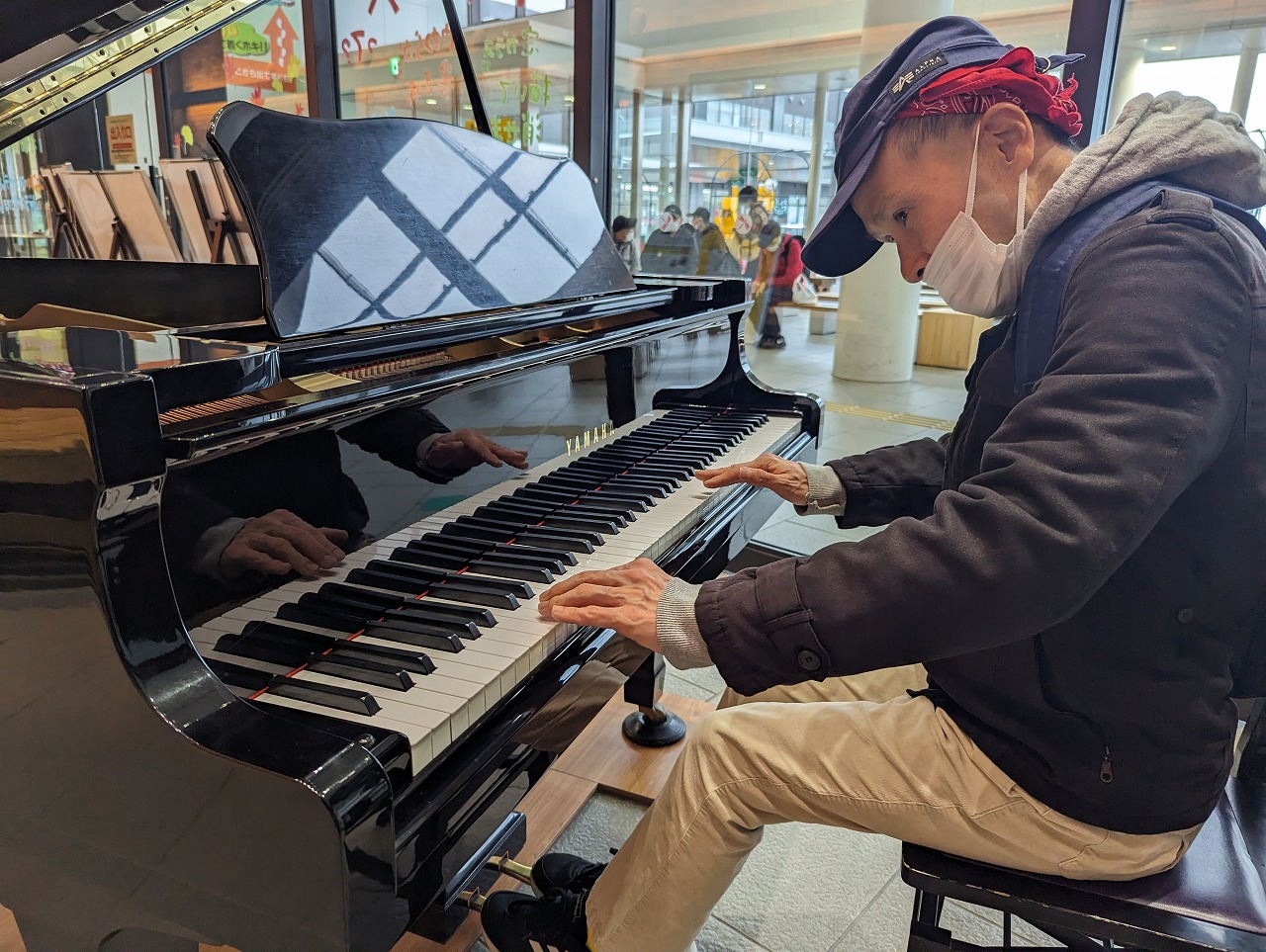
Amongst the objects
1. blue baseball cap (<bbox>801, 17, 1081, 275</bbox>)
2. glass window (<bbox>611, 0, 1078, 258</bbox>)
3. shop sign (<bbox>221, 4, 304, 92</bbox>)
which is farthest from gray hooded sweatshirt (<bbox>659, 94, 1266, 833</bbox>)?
shop sign (<bbox>221, 4, 304, 92</bbox>)

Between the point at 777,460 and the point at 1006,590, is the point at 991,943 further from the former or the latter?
the point at 1006,590

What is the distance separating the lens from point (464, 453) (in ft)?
4.87

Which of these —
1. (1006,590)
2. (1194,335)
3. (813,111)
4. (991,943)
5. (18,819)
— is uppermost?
(813,111)

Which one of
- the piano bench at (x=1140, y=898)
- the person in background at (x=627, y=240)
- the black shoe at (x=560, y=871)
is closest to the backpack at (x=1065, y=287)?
the piano bench at (x=1140, y=898)

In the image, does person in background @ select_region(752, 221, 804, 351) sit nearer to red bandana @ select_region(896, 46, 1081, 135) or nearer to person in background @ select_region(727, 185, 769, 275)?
person in background @ select_region(727, 185, 769, 275)

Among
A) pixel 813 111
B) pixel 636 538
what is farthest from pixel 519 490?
pixel 813 111

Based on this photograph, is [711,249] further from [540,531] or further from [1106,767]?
[1106,767]

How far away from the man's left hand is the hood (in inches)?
25.2

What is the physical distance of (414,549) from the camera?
135 centimetres

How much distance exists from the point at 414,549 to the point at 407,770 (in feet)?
1.56

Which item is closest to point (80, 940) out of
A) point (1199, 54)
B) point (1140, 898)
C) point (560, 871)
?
point (560, 871)

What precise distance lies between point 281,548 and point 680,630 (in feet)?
1.77

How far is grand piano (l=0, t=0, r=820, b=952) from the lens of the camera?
0.87 m

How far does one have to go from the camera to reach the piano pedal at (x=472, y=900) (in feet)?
5.45
